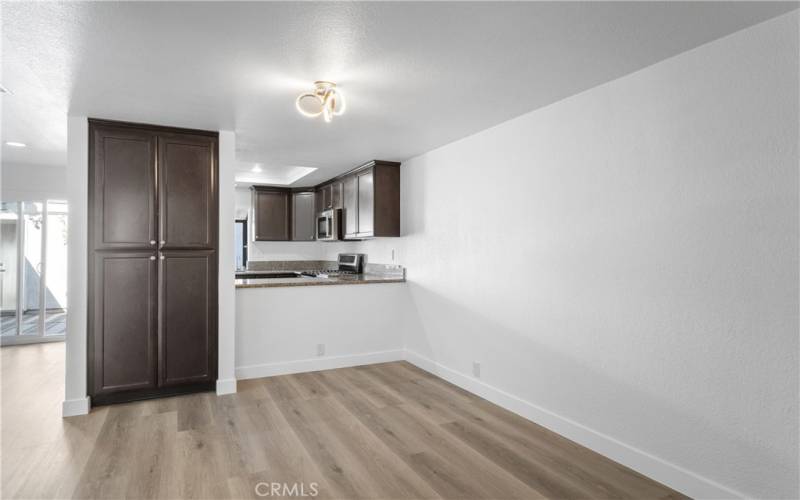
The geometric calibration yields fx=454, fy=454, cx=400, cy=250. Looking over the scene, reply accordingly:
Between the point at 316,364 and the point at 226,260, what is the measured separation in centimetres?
141

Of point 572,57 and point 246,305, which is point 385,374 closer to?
point 246,305

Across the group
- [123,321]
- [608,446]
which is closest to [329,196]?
[123,321]

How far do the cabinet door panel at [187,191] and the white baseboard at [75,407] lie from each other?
4.21 ft

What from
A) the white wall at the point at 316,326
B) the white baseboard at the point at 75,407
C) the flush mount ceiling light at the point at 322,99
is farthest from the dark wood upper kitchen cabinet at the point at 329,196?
the white baseboard at the point at 75,407

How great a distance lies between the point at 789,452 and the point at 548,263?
157 centimetres

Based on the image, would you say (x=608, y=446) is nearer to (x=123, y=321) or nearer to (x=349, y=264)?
(x=123, y=321)

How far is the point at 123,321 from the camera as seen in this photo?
3.58 m

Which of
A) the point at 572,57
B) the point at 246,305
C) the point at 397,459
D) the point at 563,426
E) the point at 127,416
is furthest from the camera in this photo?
the point at 246,305

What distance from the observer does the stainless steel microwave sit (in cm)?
600

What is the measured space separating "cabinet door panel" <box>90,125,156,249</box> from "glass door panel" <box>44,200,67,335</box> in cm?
322

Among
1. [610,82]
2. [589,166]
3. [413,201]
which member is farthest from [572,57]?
[413,201]

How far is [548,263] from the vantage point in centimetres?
315

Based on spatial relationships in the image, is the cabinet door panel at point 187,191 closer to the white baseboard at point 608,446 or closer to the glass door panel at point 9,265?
the white baseboard at point 608,446

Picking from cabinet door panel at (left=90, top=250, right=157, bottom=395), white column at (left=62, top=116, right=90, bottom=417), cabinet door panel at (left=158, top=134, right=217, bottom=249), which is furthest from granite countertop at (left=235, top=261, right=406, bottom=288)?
white column at (left=62, top=116, right=90, bottom=417)
